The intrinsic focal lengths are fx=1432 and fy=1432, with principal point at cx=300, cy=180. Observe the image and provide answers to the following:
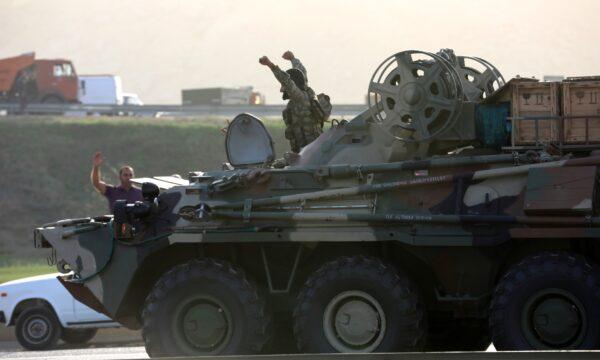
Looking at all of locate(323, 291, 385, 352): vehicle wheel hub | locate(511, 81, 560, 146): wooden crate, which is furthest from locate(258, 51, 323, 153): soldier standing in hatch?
locate(511, 81, 560, 146): wooden crate

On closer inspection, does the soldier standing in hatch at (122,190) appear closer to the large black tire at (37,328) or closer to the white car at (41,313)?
the white car at (41,313)

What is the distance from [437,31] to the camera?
79.6m

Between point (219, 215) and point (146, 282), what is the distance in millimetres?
1170

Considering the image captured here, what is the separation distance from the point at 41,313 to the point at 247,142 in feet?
19.5

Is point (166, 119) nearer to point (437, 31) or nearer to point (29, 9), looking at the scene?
point (437, 31)

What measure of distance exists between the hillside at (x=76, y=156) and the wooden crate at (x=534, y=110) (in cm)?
2144

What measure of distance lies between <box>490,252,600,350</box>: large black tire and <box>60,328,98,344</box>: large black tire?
840 centimetres

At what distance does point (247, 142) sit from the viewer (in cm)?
1404

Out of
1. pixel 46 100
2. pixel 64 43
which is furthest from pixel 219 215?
pixel 64 43

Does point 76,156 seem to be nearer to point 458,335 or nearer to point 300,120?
point 300,120

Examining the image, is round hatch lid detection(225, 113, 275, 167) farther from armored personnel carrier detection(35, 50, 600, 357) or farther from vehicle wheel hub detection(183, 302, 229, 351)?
vehicle wheel hub detection(183, 302, 229, 351)

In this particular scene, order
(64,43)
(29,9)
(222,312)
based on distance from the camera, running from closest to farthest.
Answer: (222,312), (64,43), (29,9)

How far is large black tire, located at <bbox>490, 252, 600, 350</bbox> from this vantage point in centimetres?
1188

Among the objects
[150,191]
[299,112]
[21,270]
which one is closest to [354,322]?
[150,191]
